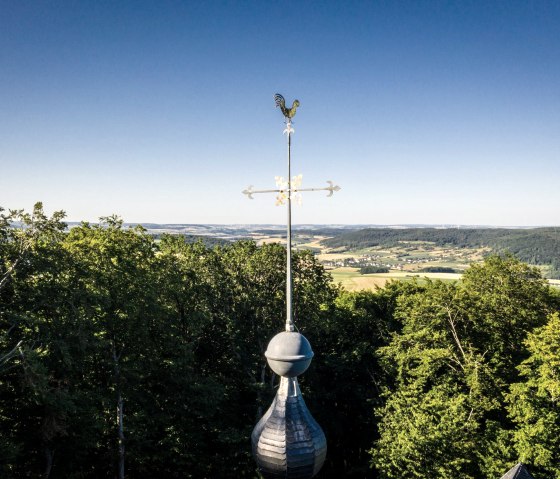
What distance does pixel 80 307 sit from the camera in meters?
16.0

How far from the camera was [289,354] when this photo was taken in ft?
17.6

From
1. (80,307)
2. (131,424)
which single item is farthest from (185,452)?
(80,307)

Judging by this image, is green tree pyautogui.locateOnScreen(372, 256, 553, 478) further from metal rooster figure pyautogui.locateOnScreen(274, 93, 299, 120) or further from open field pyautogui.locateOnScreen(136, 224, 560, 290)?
open field pyautogui.locateOnScreen(136, 224, 560, 290)

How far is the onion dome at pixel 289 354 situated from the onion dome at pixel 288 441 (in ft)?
1.21

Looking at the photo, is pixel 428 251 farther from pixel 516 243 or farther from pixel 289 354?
pixel 289 354

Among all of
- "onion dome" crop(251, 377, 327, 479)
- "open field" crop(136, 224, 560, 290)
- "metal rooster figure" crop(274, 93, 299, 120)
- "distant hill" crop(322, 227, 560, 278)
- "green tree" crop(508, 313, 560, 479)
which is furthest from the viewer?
"distant hill" crop(322, 227, 560, 278)

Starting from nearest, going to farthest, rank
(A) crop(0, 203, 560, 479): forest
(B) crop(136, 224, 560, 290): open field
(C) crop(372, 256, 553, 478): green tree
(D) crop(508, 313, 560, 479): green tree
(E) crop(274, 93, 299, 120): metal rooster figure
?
(E) crop(274, 93, 299, 120): metal rooster figure → (A) crop(0, 203, 560, 479): forest → (D) crop(508, 313, 560, 479): green tree → (C) crop(372, 256, 553, 478): green tree → (B) crop(136, 224, 560, 290): open field

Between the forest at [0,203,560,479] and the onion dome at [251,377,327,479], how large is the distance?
9.28 m

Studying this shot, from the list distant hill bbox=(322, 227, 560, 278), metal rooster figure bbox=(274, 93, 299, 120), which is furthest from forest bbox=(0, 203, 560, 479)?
distant hill bbox=(322, 227, 560, 278)

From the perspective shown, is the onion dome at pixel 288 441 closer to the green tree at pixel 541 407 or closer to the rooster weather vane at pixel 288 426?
the rooster weather vane at pixel 288 426

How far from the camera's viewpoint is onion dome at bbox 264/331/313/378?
5.35 metres

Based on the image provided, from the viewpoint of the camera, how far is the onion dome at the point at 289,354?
5.35 metres

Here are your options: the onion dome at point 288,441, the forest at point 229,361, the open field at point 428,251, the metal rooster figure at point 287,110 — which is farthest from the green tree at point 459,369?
the open field at point 428,251

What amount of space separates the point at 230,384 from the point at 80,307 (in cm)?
1082
